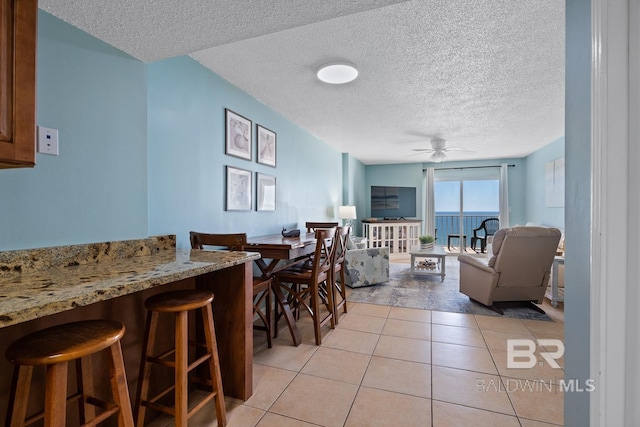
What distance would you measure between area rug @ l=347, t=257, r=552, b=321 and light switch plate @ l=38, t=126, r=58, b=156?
302 cm

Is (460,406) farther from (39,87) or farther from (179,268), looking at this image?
(39,87)

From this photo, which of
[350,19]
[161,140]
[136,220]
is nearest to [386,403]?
[136,220]

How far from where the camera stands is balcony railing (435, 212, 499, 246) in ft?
24.1

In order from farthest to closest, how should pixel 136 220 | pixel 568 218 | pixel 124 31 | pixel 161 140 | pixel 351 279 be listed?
pixel 351 279, pixel 161 140, pixel 136 220, pixel 124 31, pixel 568 218

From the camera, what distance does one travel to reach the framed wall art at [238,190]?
2.70m

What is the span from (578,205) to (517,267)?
236 centimetres

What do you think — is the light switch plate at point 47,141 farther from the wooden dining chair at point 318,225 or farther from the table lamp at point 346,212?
the table lamp at point 346,212

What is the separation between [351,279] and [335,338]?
1.58m

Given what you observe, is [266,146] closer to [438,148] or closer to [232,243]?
[232,243]

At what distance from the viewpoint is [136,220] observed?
1725mm

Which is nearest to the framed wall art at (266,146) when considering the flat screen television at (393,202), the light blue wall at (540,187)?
the flat screen television at (393,202)

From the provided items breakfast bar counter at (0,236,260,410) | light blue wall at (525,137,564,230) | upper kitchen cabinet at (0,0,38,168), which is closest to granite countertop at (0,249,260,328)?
breakfast bar counter at (0,236,260,410)

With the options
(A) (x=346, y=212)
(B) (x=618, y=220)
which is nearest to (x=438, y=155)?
(A) (x=346, y=212)

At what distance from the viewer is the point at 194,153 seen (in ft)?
7.63
